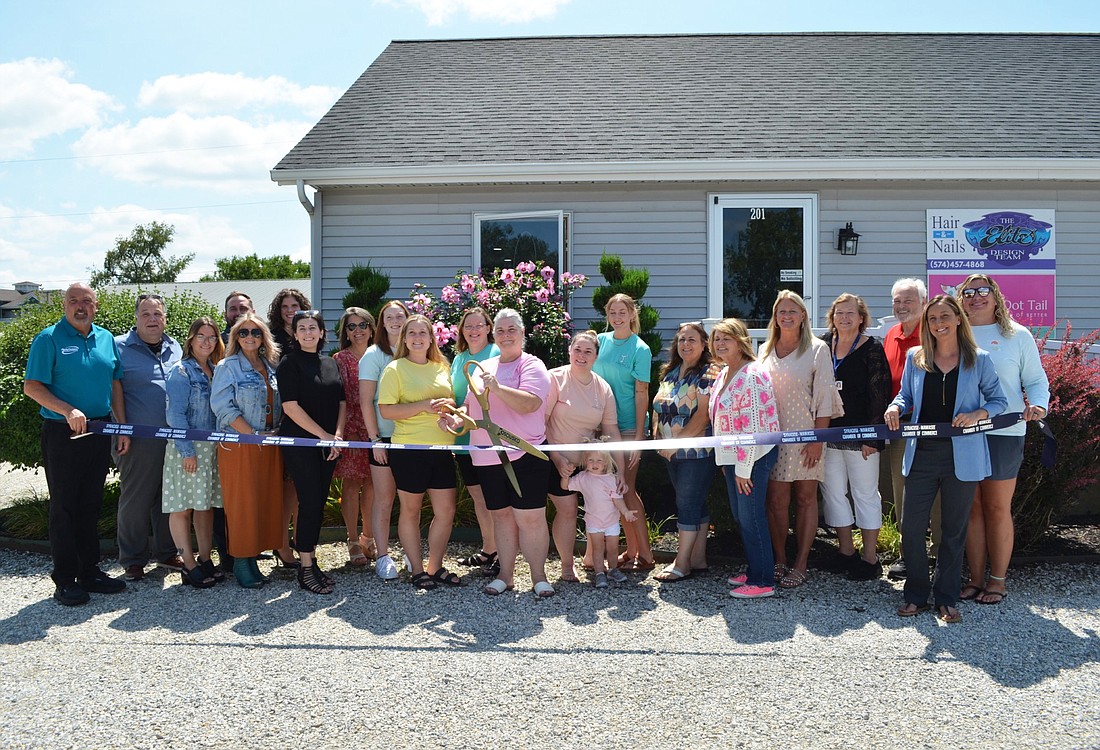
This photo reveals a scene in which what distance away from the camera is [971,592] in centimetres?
517

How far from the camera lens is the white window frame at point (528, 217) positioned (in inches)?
380

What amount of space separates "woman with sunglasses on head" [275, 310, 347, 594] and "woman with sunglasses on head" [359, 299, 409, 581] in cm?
23

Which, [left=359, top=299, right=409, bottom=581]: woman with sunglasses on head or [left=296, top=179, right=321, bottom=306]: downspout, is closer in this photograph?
[left=359, top=299, right=409, bottom=581]: woman with sunglasses on head

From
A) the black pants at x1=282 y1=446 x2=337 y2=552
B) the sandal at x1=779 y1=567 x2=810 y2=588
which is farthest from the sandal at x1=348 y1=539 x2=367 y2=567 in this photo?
the sandal at x1=779 y1=567 x2=810 y2=588

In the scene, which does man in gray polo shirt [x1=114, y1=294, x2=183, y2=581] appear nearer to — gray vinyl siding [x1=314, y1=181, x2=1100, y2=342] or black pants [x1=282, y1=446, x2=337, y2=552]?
black pants [x1=282, y1=446, x2=337, y2=552]

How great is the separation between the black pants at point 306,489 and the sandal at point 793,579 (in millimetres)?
2990

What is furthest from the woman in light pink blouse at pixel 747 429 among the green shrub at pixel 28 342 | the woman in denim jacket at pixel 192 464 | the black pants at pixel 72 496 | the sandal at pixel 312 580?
the green shrub at pixel 28 342

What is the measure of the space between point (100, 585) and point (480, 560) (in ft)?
8.10

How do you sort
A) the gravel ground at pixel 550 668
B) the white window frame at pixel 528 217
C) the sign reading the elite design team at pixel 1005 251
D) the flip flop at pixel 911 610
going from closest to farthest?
the gravel ground at pixel 550 668, the flip flop at pixel 911 610, the sign reading the elite design team at pixel 1005 251, the white window frame at pixel 528 217

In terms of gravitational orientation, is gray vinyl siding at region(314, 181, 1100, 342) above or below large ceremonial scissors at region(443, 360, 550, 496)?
above

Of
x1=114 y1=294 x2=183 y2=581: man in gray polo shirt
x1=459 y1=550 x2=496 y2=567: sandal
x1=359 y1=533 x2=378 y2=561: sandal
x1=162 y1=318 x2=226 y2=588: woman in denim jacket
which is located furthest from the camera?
x1=359 y1=533 x2=378 y2=561: sandal

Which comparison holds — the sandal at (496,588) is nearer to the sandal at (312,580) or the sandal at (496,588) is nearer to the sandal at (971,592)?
the sandal at (312,580)

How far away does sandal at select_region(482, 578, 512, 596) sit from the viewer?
5.34 metres

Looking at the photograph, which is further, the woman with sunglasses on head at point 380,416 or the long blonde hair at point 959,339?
the woman with sunglasses on head at point 380,416
